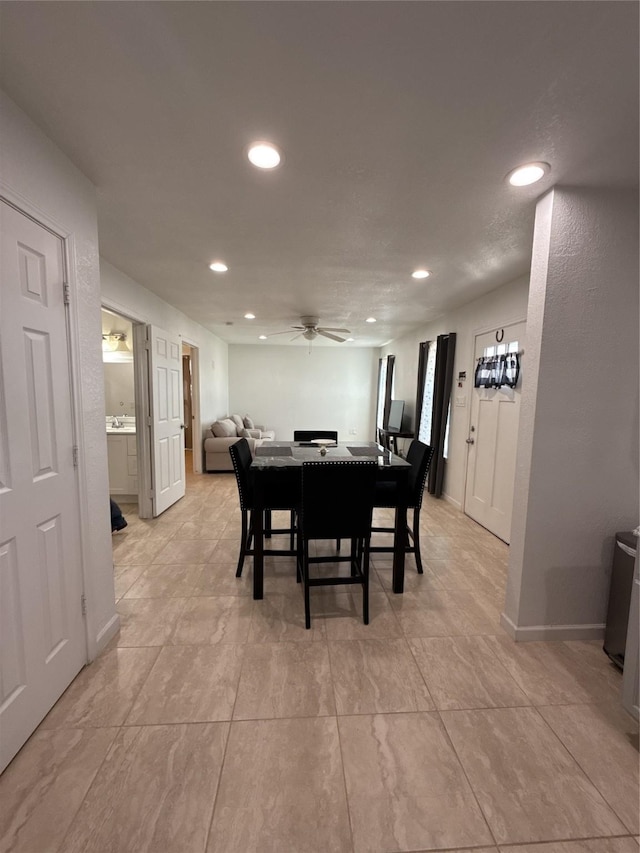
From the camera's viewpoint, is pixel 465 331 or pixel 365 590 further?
pixel 465 331

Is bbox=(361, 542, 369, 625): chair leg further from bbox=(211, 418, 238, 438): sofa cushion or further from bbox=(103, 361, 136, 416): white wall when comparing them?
bbox=(211, 418, 238, 438): sofa cushion

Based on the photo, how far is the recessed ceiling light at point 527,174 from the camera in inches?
61.3

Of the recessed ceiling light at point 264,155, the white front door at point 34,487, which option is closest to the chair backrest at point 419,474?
the recessed ceiling light at point 264,155

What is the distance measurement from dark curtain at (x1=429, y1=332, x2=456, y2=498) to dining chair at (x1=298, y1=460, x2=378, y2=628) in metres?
2.49

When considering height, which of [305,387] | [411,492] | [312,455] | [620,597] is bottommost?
[620,597]

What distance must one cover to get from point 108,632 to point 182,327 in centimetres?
385

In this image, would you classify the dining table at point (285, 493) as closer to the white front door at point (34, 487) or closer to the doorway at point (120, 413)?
the white front door at point (34, 487)

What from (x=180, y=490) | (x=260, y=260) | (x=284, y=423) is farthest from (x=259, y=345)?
(x=260, y=260)

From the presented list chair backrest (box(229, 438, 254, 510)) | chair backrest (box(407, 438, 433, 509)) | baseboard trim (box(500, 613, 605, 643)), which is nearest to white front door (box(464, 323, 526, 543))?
chair backrest (box(407, 438, 433, 509))

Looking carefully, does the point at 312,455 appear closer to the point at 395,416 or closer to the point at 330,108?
the point at 330,108

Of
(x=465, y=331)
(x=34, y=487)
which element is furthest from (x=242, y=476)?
(x=465, y=331)

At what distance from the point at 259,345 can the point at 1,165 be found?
667 cm

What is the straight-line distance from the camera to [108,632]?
1.90 metres

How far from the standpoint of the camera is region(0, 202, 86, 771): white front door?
126cm
